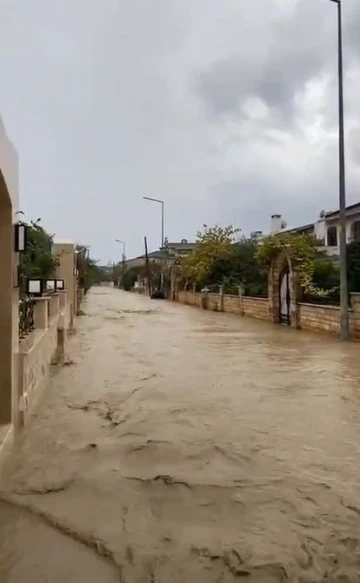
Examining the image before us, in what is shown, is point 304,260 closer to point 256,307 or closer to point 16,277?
point 256,307

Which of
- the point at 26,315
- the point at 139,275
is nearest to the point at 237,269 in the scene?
the point at 26,315

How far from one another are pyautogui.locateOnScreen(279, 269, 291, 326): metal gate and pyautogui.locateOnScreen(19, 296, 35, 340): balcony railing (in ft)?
41.5

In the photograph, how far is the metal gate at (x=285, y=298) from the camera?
65.1 feet

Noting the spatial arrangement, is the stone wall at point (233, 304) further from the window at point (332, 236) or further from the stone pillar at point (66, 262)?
the window at point (332, 236)

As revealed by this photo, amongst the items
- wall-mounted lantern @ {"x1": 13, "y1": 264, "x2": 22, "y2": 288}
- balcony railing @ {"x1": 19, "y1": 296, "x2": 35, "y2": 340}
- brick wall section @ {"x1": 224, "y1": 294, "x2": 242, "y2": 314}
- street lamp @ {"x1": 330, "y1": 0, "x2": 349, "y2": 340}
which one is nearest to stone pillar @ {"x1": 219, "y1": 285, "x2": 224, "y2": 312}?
brick wall section @ {"x1": 224, "y1": 294, "x2": 242, "y2": 314}

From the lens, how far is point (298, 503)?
4184 mm

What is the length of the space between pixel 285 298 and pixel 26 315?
13668 millimetres

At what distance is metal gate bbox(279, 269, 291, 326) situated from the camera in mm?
19844

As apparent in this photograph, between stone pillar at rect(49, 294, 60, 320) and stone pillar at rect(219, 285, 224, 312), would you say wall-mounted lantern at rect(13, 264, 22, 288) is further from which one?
stone pillar at rect(219, 285, 224, 312)

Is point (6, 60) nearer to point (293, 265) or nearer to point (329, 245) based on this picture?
point (293, 265)

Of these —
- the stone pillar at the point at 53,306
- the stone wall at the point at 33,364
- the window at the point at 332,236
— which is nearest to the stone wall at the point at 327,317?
the stone pillar at the point at 53,306

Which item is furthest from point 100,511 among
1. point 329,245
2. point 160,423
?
point 329,245

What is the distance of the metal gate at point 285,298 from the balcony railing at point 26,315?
12.6m

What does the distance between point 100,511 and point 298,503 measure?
52.8 inches
